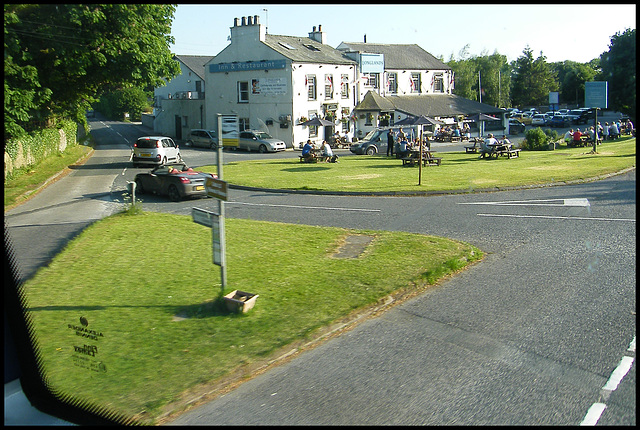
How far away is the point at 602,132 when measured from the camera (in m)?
39.2

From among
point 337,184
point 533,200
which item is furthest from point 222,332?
point 337,184

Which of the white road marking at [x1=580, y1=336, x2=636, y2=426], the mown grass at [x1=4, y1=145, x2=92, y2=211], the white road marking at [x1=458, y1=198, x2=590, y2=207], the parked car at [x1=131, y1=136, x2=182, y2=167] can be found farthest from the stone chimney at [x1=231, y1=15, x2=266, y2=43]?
the white road marking at [x1=580, y1=336, x2=636, y2=426]

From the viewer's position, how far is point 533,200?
18.1 m

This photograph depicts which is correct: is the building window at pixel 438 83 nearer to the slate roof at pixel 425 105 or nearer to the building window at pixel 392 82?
the slate roof at pixel 425 105

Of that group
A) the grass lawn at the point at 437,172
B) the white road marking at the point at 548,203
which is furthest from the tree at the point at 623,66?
the grass lawn at the point at 437,172

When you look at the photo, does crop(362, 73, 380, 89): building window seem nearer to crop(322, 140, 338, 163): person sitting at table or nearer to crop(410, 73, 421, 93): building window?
crop(410, 73, 421, 93): building window

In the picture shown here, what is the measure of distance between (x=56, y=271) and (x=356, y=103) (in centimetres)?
4710

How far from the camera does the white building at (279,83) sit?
160 ft

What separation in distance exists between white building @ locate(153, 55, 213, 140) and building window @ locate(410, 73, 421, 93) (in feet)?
63.2

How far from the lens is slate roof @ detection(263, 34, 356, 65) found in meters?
49.0

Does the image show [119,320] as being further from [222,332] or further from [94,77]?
[94,77]

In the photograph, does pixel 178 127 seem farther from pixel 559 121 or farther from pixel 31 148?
pixel 559 121

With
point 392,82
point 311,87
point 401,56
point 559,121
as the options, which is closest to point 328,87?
point 311,87

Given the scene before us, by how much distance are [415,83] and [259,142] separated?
16.9 meters
